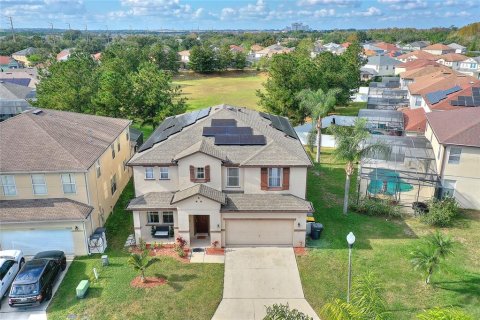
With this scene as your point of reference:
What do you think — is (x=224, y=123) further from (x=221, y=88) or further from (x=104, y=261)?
(x=221, y=88)

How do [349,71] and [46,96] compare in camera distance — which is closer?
[46,96]

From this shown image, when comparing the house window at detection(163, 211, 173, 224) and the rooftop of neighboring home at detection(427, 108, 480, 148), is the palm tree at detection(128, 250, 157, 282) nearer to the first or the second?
the house window at detection(163, 211, 173, 224)

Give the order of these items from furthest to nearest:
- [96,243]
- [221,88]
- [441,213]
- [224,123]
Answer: [221,88]
[224,123]
[441,213]
[96,243]

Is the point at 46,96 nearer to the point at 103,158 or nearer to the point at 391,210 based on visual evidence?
the point at 103,158

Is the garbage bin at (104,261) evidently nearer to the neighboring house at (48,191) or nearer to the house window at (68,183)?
the neighboring house at (48,191)

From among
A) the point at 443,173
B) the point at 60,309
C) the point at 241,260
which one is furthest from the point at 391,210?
the point at 60,309

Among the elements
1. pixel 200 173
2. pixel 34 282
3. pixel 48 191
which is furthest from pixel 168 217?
pixel 34 282
